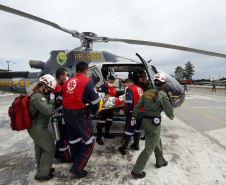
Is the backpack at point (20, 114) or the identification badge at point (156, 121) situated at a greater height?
Result: the backpack at point (20, 114)

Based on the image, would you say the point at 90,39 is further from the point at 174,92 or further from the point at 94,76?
the point at 174,92

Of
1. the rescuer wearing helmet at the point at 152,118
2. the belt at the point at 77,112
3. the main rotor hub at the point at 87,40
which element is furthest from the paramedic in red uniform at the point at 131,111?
the main rotor hub at the point at 87,40

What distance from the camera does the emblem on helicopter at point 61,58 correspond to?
210 inches

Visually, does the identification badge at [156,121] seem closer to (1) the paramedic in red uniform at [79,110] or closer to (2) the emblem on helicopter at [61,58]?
(1) the paramedic in red uniform at [79,110]

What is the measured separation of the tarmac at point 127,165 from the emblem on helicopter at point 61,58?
9.29 feet

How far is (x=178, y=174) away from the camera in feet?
8.52

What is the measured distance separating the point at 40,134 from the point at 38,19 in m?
3.10

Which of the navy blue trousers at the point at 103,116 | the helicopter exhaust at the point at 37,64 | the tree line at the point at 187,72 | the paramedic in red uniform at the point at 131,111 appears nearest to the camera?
the paramedic in red uniform at the point at 131,111

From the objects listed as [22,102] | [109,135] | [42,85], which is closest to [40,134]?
[22,102]

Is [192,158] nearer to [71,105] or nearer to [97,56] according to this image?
[71,105]

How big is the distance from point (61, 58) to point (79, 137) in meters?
3.70

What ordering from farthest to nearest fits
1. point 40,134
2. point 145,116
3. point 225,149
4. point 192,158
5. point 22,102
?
point 225,149, point 192,158, point 145,116, point 40,134, point 22,102

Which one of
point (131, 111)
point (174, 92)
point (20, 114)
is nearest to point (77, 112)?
point (20, 114)

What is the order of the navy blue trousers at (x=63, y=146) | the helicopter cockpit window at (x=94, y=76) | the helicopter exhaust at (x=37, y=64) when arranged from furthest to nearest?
1. the helicopter exhaust at (x=37, y=64)
2. the helicopter cockpit window at (x=94, y=76)
3. the navy blue trousers at (x=63, y=146)
